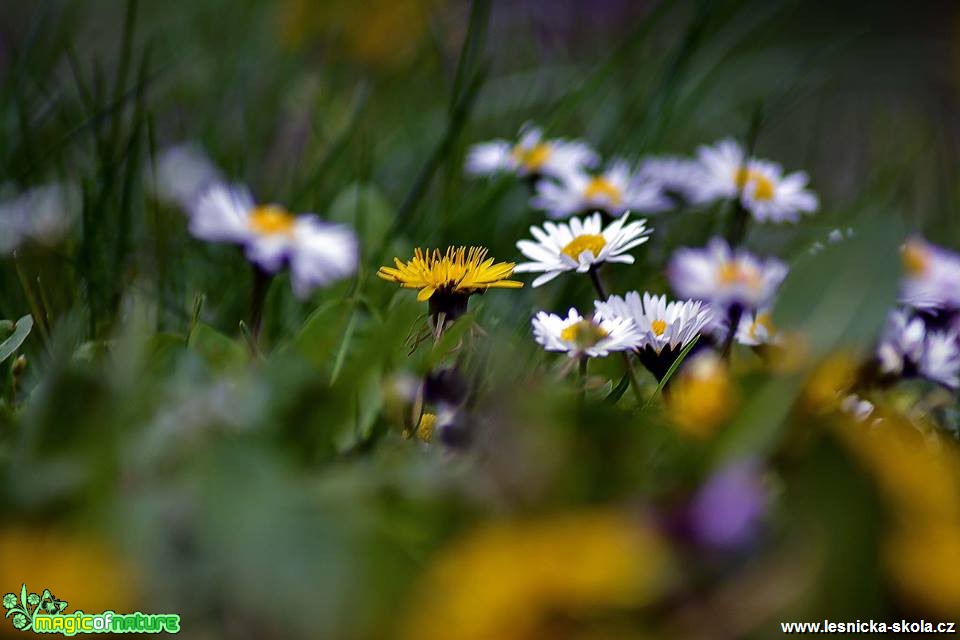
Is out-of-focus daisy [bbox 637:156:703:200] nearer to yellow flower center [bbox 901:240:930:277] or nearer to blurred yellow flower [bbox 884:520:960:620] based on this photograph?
yellow flower center [bbox 901:240:930:277]

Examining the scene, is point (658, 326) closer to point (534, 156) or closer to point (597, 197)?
point (597, 197)

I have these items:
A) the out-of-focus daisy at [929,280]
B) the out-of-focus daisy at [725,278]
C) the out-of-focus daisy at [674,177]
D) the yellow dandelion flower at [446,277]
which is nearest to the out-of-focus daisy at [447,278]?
the yellow dandelion flower at [446,277]

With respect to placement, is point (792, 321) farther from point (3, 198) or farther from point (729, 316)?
point (3, 198)

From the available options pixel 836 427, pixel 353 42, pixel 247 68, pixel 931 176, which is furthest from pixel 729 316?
pixel 353 42

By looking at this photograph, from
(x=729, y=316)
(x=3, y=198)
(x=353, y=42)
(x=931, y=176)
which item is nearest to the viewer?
(x=729, y=316)

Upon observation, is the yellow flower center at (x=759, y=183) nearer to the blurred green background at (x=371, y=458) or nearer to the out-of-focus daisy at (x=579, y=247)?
the blurred green background at (x=371, y=458)

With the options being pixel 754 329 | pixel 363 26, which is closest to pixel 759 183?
pixel 754 329
